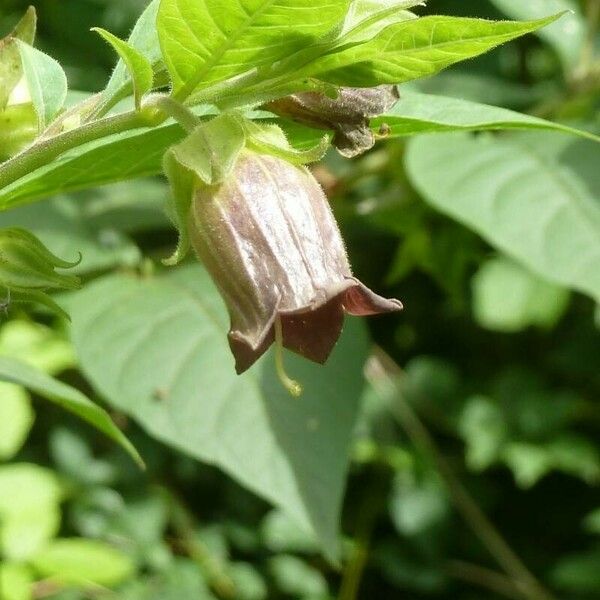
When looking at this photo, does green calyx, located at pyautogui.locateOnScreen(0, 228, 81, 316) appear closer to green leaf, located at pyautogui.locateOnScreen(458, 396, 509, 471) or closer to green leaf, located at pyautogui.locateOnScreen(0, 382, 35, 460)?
green leaf, located at pyautogui.locateOnScreen(0, 382, 35, 460)

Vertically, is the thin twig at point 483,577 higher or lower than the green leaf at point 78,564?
lower

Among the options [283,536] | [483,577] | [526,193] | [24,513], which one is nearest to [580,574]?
[483,577]

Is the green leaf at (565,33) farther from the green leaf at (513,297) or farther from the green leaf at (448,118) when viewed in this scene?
the green leaf at (448,118)

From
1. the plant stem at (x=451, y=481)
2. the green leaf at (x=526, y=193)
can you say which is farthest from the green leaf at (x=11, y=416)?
→ the plant stem at (x=451, y=481)

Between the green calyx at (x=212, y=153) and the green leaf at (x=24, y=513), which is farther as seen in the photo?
the green leaf at (x=24, y=513)

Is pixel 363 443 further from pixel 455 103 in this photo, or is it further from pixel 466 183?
pixel 455 103

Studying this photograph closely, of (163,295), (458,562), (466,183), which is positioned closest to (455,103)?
(466,183)
